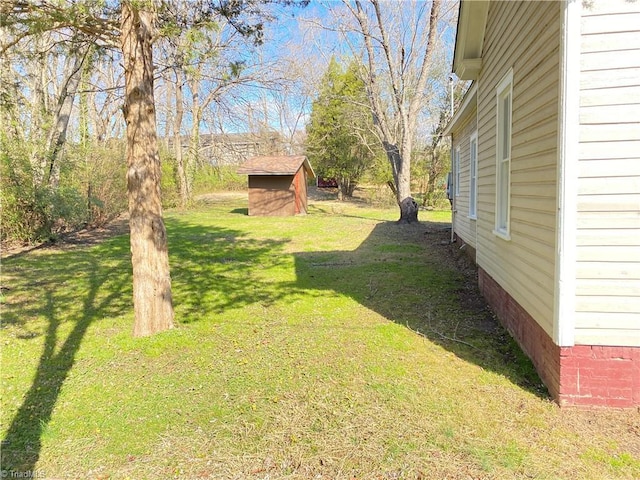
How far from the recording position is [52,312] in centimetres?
621

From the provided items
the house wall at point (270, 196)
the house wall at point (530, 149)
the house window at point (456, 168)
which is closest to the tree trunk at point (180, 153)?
the house wall at point (270, 196)

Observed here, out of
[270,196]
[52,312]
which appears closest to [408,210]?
[270,196]

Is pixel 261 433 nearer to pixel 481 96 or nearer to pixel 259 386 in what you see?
pixel 259 386

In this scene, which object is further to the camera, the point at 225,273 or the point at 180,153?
the point at 180,153

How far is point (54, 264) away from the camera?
975 cm

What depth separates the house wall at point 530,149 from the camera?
3.42 metres

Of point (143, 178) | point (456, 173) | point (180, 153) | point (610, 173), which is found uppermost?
point (180, 153)

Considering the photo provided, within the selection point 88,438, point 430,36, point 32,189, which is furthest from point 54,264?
point 430,36

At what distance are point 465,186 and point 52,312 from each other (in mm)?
8749

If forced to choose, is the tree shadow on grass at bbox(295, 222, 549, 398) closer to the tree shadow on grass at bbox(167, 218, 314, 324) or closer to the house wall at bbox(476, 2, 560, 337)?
the house wall at bbox(476, 2, 560, 337)

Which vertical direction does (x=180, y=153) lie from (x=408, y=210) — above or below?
above

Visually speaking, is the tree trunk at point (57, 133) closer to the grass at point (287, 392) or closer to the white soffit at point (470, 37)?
the grass at point (287, 392)

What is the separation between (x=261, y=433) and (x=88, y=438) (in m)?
1.25

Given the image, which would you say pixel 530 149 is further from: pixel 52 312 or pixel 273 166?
pixel 273 166
